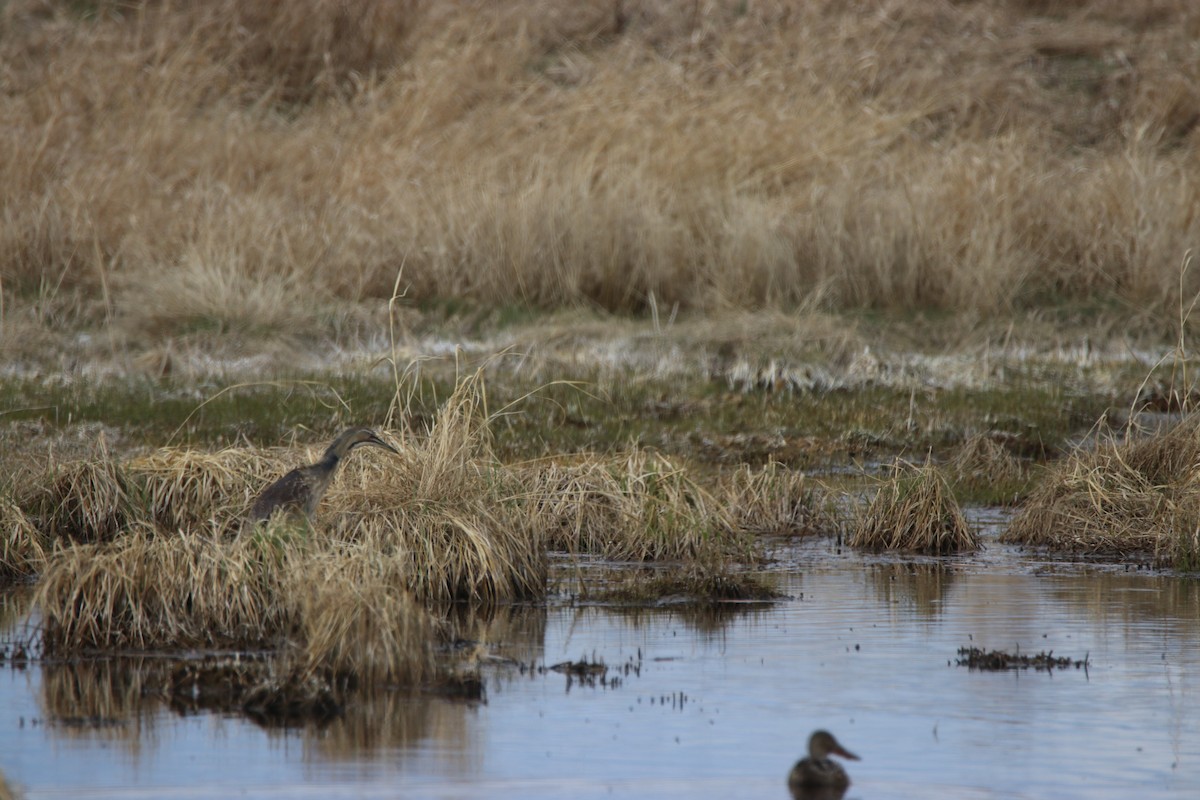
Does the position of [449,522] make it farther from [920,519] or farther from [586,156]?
[586,156]

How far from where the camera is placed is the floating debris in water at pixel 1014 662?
822 centimetres

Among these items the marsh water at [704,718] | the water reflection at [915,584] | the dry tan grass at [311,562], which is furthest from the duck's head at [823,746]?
the water reflection at [915,584]

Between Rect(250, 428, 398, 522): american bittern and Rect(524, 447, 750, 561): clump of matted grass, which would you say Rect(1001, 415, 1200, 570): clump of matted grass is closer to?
Rect(524, 447, 750, 561): clump of matted grass

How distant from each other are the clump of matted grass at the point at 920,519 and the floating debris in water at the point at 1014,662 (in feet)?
8.86

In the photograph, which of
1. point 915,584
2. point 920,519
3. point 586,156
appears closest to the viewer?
point 915,584

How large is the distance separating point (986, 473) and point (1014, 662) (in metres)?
5.19

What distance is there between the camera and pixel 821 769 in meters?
6.30

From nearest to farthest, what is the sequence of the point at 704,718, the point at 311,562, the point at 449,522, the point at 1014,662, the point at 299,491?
1. the point at 704,718
2. the point at 311,562
3. the point at 1014,662
4. the point at 299,491
5. the point at 449,522

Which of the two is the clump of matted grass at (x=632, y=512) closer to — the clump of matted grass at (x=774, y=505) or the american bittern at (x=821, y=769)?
the clump of matted grass at (x=774, y=505)

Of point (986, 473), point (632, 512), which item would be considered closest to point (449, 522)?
point (632, 512)

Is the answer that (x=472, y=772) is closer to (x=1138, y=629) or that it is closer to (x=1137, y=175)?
(x=1138, y=629)

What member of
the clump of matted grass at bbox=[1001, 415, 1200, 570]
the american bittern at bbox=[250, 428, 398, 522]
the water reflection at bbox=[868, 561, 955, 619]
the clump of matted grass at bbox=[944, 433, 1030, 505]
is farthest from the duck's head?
the clump of matted grass at bbox=[944, 433, 1030, 505]

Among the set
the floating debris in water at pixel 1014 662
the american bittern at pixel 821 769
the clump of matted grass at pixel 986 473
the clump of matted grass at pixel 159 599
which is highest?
the clump of matted grass at pixel 986 473

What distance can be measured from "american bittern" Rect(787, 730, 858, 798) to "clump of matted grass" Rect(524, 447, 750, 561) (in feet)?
13.3
